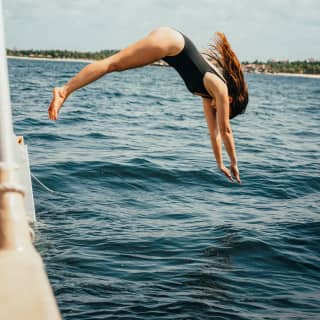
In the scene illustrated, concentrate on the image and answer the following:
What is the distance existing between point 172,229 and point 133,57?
17.8 feet

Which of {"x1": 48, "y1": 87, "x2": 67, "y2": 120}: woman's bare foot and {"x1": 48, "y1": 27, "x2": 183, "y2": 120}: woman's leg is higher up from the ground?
{"x1": 48, "y1": 27, "x2": 183, "y2": 120}: woman's leg

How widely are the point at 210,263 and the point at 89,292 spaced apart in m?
2.13

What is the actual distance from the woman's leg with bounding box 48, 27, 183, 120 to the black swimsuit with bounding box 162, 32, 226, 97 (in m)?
0.15

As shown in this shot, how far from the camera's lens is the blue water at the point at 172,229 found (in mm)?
6770

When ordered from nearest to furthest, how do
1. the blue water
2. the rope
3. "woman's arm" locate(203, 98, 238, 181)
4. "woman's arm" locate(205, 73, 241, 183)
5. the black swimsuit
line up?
the rope < the black swimsuit < "woman's arm" locate(205, 73, 241, 183) < "woman's arm" locate(203, 98, 238, 181) < the blue water

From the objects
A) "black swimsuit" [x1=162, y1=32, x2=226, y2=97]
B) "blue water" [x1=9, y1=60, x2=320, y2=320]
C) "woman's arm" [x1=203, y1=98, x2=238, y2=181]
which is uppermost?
"black swimsuit" [x1=162, y1=32, x2=226, y2=97]

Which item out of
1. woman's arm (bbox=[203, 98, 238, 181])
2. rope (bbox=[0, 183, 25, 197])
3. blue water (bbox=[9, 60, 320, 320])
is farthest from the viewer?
blue water (bbox=[9, 60, 320, 320])

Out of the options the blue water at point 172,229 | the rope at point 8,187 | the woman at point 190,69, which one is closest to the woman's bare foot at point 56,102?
the woman at point 190,69

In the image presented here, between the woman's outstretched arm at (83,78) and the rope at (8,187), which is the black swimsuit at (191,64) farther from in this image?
the rope at (8,187)

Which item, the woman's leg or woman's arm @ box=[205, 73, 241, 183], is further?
woman's arm @ box=[205, 73, 241, 183]

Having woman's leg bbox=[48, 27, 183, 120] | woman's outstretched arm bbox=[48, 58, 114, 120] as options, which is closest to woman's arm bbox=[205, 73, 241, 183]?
woman's leg bbox=[48, 27, 183, 120]

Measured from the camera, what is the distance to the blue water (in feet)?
22.2

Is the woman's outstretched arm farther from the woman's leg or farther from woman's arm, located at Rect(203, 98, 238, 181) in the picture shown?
woman's arm, located at Rect(203, 98, 238, 181)

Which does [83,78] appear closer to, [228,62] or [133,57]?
[133,57]
